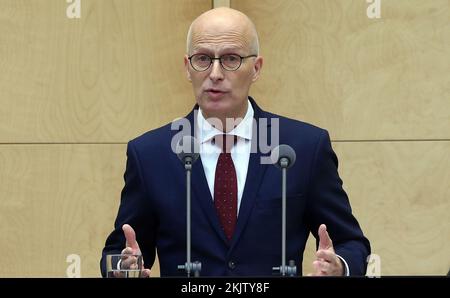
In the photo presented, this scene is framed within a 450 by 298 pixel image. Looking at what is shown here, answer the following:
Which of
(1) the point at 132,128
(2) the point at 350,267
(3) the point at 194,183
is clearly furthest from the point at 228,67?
(1) the point at 132,128

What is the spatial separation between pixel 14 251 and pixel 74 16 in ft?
3.12

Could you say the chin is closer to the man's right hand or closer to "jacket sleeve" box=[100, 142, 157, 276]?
"jacket sleeve" box=[100, 142, 157, 276]

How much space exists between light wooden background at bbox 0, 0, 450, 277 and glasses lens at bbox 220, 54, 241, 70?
160 cm

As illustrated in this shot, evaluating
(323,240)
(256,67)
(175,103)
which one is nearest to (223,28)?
(256,67)

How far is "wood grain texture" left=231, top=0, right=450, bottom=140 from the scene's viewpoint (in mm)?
4438

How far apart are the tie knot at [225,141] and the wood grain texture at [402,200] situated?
1.61 meters

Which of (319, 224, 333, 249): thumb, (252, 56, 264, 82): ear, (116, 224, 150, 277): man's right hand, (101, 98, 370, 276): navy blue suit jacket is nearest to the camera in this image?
(116, 224, 150, 277): man's right hand

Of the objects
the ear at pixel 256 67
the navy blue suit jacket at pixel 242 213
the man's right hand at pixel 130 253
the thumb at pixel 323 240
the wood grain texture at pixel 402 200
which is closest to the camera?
the man's right hand at pixel 130 253

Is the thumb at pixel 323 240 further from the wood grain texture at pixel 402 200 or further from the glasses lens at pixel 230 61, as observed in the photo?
the wood grain texture at pixel 402 200

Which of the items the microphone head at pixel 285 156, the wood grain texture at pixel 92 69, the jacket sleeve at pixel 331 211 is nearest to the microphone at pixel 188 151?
the microphone head at pixel 285 156

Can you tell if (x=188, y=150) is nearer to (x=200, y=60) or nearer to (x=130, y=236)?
(x=130, y=236)

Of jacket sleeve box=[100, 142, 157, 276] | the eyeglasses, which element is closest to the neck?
the eyeglasses

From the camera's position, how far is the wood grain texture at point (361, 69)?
4.44 meters

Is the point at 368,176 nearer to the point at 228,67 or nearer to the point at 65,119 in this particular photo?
the point at 65,119
